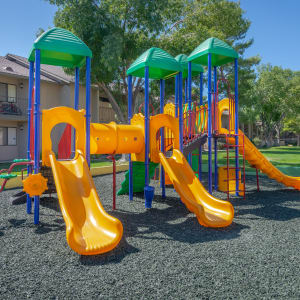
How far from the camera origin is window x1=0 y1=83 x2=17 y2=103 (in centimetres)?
1823

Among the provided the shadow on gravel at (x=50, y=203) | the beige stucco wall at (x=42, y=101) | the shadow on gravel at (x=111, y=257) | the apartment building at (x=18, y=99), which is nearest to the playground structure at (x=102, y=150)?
the shadow on gravel at (x=111, y=257)

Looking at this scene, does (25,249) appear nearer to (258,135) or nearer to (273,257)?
(273,257)

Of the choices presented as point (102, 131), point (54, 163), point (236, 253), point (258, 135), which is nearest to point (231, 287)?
point (236, 253)

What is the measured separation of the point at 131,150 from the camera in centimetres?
736

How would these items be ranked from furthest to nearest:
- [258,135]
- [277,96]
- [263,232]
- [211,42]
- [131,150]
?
1. [258,135]
2. [277,96]
3. [211,42]
4. [131,150]
5. [263,232]

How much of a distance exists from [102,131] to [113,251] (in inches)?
127

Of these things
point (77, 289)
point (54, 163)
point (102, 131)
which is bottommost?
point (77, 289)

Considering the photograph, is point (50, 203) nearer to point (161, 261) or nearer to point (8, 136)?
point (161, 261)

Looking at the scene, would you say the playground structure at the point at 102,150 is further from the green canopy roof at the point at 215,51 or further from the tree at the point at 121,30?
the tree at the point at 121,30

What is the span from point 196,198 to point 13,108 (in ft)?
54.2

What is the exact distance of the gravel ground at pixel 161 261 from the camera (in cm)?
306

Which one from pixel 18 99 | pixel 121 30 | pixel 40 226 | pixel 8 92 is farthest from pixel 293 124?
pixel 40 226

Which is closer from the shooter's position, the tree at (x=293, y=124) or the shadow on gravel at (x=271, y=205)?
the shadow on gravel at (x=271, y=205)

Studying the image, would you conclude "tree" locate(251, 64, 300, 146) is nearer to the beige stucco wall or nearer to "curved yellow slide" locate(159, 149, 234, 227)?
the beige stucco wall
